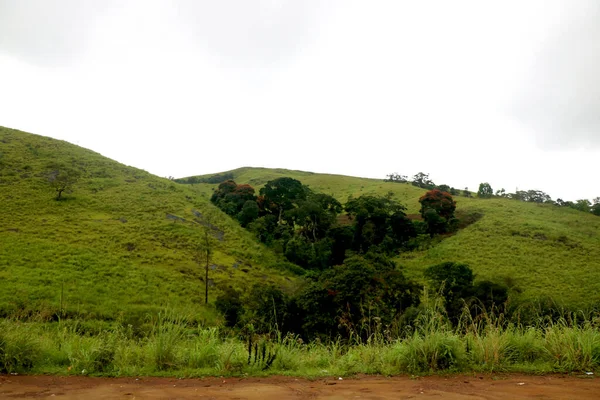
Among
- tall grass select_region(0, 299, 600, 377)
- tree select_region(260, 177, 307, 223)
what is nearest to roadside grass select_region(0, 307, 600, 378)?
tall grass select_region(0, 299, 600, 377)

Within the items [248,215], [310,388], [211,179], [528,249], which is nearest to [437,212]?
[528,249]

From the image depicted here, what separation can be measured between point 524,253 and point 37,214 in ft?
181

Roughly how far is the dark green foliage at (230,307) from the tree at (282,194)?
2613 centimetres

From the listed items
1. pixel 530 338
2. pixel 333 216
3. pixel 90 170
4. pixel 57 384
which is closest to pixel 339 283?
pixel 530 338

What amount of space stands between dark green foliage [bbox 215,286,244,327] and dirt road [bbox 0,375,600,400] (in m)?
20.9

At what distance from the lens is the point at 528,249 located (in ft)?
152

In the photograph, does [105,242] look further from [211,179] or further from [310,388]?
[211,179]

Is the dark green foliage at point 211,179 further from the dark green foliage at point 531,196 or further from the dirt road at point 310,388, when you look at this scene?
the dirt road at point 310,388

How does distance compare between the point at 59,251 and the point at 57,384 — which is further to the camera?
the point at 59,251

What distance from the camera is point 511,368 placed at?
5855mm

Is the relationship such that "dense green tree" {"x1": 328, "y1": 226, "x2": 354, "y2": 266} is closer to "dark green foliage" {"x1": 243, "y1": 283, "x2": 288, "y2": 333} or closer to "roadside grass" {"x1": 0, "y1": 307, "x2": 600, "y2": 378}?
"dark green foliage" {"x1": 243, "y1": 283, "x2": 288, "y2": 333}

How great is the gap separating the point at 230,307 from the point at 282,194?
30.2 meters

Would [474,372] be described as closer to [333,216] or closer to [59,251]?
[59,251]

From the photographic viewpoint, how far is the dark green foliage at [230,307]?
26.6 m
